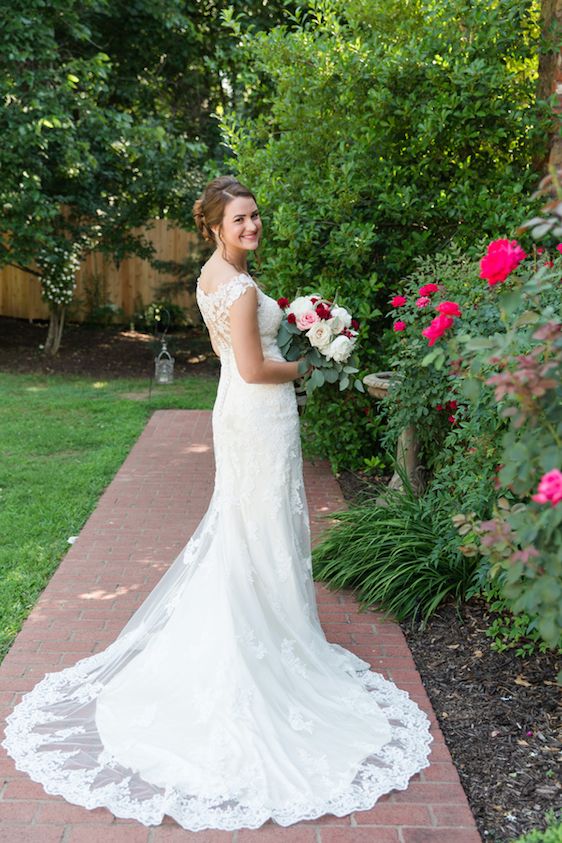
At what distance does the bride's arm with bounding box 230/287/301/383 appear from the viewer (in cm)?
338

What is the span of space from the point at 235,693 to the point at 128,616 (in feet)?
4.38

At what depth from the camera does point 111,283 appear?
16.0 metres

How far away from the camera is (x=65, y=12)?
1031 cm

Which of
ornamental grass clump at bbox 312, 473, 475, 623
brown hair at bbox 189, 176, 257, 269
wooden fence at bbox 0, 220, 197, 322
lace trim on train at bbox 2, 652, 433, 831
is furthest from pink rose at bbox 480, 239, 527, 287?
wooden fence at bbox 0, 220, 197, 322

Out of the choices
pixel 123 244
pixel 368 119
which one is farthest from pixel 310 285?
pixel 123 244

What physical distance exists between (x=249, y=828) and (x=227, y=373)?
1778 mm

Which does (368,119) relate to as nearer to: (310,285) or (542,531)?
(310,285)

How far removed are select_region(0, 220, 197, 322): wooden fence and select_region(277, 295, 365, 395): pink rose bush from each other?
1229 cm

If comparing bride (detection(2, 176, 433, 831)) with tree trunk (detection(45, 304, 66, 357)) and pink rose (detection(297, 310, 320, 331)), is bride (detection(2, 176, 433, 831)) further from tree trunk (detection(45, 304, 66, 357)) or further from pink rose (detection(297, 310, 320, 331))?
tree trunk (detection(45, 304, 66, 357))

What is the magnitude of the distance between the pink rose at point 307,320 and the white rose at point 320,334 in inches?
0.7

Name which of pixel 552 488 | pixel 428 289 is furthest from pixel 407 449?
pixel 552 488

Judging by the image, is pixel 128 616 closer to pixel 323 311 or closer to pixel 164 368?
pixel 323 311

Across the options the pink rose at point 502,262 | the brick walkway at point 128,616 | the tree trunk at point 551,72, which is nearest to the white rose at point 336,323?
the pink rose at point 502,262

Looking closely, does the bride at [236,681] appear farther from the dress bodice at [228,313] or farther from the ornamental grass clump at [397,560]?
the ornamental grass clump at [397,560]
